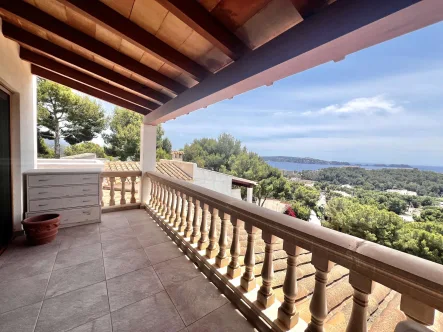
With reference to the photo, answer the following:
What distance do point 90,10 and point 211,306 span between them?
2309 mm

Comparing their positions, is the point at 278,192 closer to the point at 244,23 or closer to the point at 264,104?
the point at 264,104

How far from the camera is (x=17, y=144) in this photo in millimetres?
2482

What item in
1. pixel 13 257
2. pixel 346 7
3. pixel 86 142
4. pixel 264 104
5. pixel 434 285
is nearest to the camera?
pixel 434 285

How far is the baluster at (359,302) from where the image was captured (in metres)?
0.81

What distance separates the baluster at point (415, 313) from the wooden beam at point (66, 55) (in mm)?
3136

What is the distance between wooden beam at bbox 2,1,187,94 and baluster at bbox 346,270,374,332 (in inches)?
95.9

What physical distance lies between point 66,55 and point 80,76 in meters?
0.57

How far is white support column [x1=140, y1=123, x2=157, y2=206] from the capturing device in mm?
3887

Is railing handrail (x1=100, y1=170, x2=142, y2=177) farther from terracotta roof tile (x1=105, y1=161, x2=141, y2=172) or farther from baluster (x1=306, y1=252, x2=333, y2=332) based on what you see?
baluster (x1=306, y1=252, x2=333, y2=332)

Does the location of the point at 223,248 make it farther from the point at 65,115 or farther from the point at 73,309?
the point at 65,115

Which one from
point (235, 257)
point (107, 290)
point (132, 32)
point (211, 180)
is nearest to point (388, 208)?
point (211, 180)

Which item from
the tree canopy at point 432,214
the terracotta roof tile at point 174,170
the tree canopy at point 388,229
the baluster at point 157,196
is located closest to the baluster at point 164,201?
the baluster at point 157,196

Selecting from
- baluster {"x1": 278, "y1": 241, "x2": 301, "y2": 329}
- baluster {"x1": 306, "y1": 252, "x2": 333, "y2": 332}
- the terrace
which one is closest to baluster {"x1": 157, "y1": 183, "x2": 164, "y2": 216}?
the terrace

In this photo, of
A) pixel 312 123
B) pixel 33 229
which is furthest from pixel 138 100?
pixel 312 123
